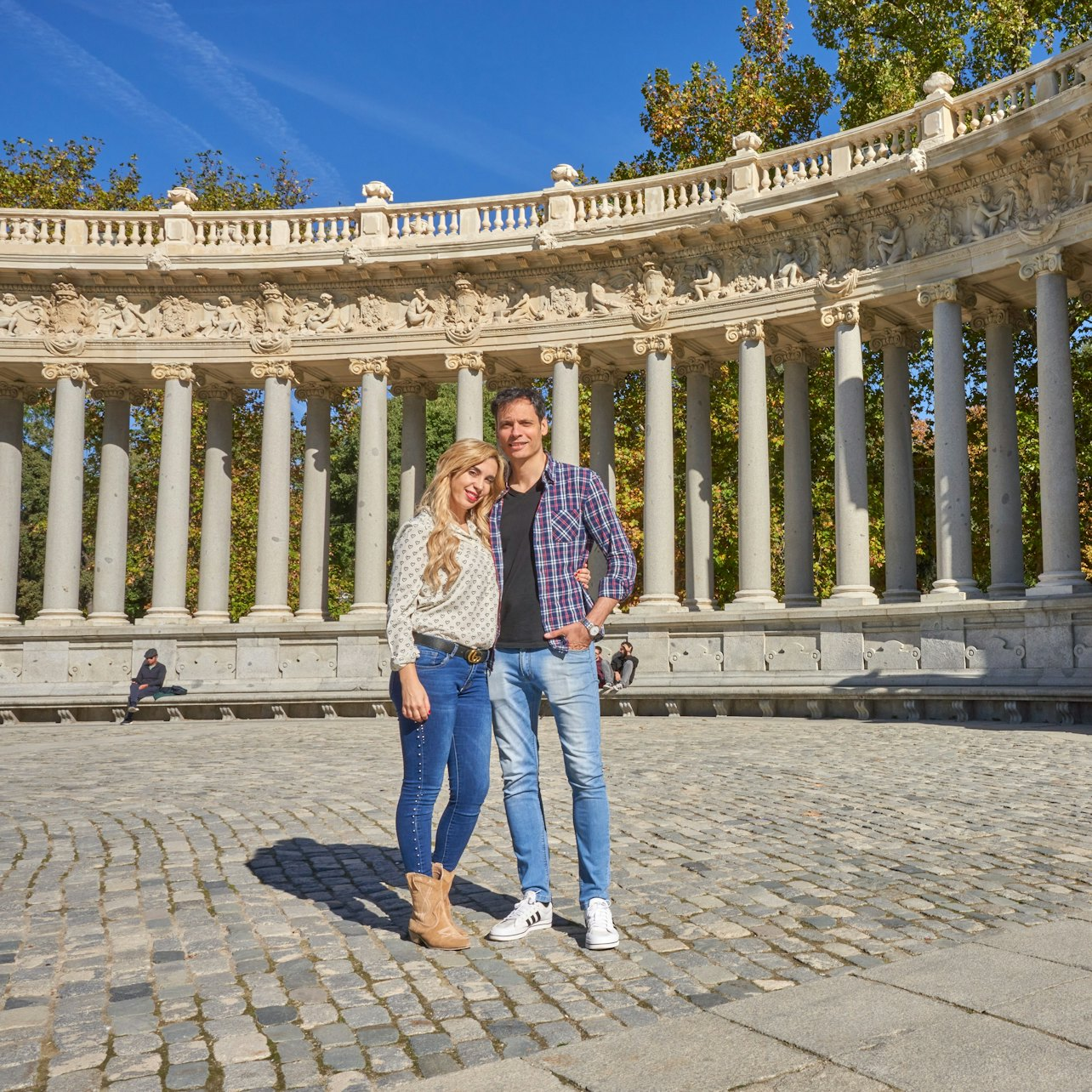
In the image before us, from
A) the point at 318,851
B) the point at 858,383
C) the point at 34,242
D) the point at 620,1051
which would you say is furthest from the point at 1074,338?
the point at 620,1051

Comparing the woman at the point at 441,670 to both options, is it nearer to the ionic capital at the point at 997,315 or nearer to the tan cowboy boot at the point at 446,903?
the tan cowboy boot at the point at 446,903

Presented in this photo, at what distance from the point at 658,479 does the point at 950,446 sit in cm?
734

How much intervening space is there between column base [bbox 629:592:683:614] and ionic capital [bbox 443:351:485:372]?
815 centimetres

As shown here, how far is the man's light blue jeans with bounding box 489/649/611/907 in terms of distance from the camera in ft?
21.4

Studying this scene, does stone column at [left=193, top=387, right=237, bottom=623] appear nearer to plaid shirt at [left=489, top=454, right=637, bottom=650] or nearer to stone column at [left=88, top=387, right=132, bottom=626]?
stone column at [left=88, top=387, right=132, bottom=626]

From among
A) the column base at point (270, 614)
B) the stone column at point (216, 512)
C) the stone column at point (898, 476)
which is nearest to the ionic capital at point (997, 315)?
the stone column at point (898, 476)

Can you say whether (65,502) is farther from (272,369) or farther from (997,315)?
(997,315)

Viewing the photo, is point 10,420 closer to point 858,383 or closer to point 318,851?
point 858,383

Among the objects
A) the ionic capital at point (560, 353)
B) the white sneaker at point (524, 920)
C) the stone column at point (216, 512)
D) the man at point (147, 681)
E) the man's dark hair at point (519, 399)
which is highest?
the ionic capital at point (560, 353)

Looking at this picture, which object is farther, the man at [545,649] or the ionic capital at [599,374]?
the ionic capital at [599,374]

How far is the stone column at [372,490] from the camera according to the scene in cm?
3103

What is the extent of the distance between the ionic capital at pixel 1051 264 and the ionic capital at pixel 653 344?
29.5 ft

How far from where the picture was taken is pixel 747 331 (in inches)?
1147

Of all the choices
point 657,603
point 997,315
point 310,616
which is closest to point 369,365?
point 310,616
